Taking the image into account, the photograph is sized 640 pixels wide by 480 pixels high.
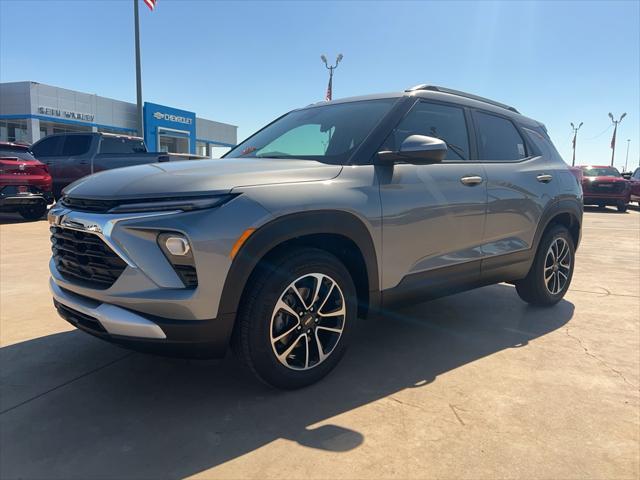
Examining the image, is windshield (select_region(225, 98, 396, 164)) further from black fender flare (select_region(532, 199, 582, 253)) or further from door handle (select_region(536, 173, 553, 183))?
black fender flare (select_region(532, 199, 582, 253))

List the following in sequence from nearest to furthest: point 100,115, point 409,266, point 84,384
Answer: point 84,384, point 409,266, point 100,115

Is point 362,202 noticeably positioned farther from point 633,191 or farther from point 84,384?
point 633,191

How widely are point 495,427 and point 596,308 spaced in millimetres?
2780

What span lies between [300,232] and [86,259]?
1.12 meters

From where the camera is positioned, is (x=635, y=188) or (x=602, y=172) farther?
(x=635, y=188)

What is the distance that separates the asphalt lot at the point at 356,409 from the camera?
2.04 meters

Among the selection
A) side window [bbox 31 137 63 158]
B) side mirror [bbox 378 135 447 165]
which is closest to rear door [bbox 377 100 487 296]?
side mirror [bbox 378 135 447 165]

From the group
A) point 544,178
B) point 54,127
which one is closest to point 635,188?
point 544,178

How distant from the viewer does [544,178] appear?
13.8 feet

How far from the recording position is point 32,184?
969cm

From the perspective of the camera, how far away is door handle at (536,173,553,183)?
4160 mm

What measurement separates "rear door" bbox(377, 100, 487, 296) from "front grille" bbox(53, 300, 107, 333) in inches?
64.1

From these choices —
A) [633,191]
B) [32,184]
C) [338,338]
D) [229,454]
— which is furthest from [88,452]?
[633,191]

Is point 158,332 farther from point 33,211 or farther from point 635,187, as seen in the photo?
point 635,187
